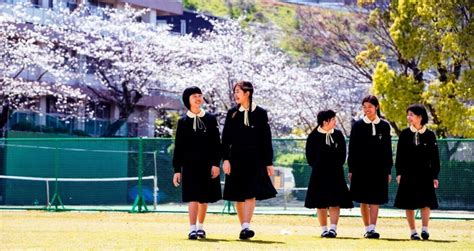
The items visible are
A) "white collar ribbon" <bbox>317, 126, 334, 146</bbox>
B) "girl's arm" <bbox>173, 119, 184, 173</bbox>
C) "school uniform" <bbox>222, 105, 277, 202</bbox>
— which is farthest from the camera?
"white collar ribbon" <bbox>317, 126, 334, 146</bbox>

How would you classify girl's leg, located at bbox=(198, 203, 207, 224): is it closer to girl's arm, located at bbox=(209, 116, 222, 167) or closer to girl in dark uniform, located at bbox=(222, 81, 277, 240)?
girl in dark uniform, located at bbox=(222, 81, 277, 240)

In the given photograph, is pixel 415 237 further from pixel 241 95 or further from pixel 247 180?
pixel 241 95

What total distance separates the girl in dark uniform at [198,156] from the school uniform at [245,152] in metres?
0.16

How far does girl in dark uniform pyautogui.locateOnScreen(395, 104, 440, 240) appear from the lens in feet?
52.1

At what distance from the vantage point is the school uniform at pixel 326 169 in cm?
1598

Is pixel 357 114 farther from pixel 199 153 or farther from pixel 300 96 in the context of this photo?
pixel 199 153

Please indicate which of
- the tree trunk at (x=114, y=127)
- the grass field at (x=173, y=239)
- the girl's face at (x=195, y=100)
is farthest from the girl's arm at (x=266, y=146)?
the tree trunk at (x=114, y=127)

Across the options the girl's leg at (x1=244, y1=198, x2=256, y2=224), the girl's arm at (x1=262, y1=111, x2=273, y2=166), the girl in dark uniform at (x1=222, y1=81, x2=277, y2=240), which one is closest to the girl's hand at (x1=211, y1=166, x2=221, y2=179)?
the girl in dark uniform at (x1=222, y1=81, x2=277, y2=240)

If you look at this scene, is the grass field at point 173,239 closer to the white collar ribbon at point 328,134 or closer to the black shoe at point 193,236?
the black shoe at point 193,236

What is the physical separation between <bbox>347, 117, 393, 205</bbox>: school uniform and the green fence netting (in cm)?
935

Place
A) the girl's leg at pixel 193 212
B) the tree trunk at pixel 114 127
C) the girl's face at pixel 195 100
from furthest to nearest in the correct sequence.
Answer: the tree trunk at pixel 114 127, the girl's face at pixel 195 100, the girl's leg at pixel 193 212

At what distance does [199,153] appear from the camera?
15094 millimetres

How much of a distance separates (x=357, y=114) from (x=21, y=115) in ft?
47.6

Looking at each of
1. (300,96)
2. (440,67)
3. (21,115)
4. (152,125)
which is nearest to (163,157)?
(440,67)
